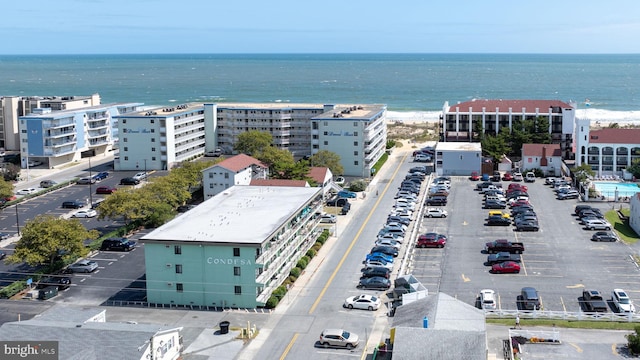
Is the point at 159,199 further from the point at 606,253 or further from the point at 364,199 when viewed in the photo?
the point at 606,253

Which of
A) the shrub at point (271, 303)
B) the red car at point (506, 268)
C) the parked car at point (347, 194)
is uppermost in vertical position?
the parked car at point (347, 194)

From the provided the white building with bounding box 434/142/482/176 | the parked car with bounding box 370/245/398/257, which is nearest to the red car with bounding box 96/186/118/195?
the parked car with bounding box 370/245/398/257

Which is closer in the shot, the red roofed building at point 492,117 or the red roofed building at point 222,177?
the red roofed building at point 222,177

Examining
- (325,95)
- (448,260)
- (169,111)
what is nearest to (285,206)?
(448,260)

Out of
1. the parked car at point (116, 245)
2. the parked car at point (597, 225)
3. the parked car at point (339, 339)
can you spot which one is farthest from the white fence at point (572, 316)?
the parked car at point (116, 245)

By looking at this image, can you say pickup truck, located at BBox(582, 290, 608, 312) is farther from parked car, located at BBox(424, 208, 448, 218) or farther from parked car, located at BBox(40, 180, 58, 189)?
parked car, located at BBox(40, 180, 58, 189)

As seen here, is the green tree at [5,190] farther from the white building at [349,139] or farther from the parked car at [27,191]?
the white building at [349,139]

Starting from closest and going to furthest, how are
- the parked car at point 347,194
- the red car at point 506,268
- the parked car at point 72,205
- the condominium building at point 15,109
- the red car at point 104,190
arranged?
the red car at point 506,268 → the parked car at point 72,205 → the parked car at point 347,194 → the red car at point 104,190 → the condominium building at point 15,109

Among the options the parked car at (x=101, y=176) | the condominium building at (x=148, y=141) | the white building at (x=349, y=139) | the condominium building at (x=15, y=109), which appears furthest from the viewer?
the condominium building at (x=15, y=109)
